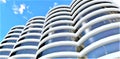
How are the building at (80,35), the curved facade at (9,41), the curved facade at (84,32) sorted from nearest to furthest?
the building at (80,35)
the curved facade at (84,32)
the curved facade at (9,41)

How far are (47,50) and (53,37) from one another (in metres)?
2.81

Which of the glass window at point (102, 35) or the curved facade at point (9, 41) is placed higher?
the curved facade at point (9, 41)

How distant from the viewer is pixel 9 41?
60469 mm

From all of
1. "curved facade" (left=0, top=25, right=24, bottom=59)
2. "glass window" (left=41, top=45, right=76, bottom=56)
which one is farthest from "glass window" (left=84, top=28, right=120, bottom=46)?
"curved facade" (left=0, top=25, right=24, bottom=59)

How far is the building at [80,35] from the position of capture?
3381 cm

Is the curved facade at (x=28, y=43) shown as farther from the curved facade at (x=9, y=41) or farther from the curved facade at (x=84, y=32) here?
the curved facade at (x=9, y=41)

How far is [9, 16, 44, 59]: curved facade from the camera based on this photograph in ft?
160

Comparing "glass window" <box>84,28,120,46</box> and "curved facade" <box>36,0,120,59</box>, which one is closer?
"curved facade" <box>36,0,120,59</box>

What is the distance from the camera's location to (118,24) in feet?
116

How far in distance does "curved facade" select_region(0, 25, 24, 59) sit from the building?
13.9 ft

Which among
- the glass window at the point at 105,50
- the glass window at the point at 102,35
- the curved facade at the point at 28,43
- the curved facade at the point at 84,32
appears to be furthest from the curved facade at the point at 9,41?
the glass window at the point at 105,50

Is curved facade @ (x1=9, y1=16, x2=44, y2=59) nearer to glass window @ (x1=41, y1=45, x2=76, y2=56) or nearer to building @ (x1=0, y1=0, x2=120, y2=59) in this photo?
building @ (x1=0, y1=0, x2=120, y2=59)

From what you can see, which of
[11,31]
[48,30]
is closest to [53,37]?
[48,30]

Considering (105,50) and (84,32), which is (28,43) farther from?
(105,50)
